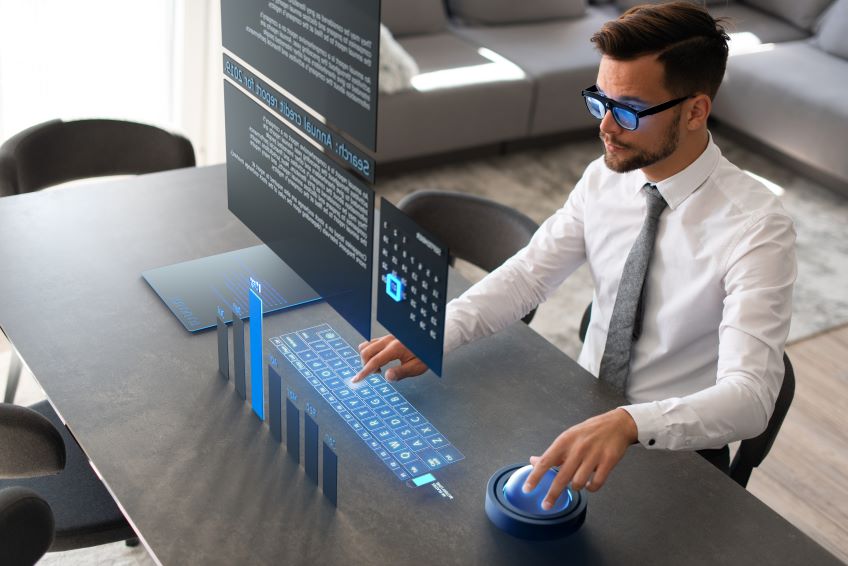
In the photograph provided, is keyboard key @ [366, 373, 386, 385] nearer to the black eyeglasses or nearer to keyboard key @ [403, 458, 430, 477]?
keyboard key @ [403, 458, 430, 477]

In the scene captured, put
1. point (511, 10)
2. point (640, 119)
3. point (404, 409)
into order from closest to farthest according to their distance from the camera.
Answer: point (404, 409)
point (640, 119)
point (511, 10)

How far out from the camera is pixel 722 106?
5242 mm

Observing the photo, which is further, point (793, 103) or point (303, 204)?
point (793, 103)

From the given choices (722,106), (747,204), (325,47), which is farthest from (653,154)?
(722,106)

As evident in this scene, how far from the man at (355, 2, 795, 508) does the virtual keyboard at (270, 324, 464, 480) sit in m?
0.05

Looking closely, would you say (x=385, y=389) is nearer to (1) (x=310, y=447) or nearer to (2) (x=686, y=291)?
(1) (x=310, y=447)

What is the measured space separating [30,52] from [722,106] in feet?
10.7

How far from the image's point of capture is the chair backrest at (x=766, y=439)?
213 centimetres

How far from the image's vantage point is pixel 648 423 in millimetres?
1785

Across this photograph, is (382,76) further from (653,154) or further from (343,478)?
(343,478)

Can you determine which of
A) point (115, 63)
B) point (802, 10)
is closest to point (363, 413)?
point (115, 63)

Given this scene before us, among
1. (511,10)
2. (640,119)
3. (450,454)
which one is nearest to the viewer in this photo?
(450,454)

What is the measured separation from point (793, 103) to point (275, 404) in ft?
12.3

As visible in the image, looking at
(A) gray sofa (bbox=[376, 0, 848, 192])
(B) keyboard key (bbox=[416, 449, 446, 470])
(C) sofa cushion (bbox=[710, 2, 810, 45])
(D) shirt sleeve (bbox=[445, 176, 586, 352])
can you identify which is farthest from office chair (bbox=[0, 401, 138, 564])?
(C) sofa cushion (bbox=[710, 2, 810, 45])
